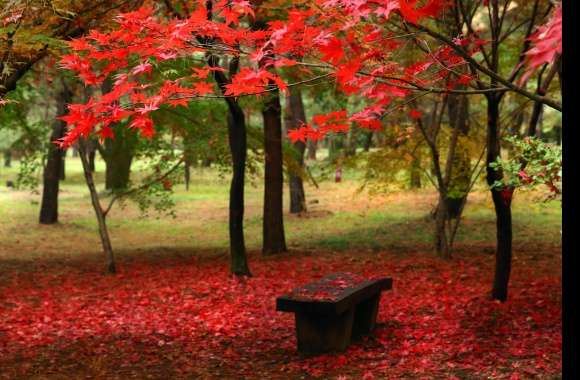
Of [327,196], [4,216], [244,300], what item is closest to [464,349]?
[244,300]

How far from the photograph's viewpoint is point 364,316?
8867mm

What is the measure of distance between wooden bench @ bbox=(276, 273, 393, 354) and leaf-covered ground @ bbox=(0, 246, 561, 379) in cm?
19

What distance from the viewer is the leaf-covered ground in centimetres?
Result: 743

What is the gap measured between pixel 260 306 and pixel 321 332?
2908 millimetres

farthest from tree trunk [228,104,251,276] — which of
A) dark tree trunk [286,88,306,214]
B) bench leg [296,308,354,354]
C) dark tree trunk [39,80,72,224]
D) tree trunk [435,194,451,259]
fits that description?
dark tree trunk [39,80,72,224]

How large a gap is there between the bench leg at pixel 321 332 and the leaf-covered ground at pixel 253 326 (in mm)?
157

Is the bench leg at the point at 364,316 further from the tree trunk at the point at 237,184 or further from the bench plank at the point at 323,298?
the tree trunk at the point at 237,184

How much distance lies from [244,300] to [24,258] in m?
7.63

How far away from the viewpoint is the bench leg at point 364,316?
8805 mm

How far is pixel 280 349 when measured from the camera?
836cm

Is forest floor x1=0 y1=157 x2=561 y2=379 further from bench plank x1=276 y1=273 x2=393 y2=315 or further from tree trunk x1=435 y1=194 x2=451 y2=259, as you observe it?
bench plank x1=276 y1=273 x2=393 y2=315

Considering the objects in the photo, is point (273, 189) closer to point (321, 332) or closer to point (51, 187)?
point (321, 332)

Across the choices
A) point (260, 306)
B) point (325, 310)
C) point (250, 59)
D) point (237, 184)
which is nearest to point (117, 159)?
point (237, 184)
